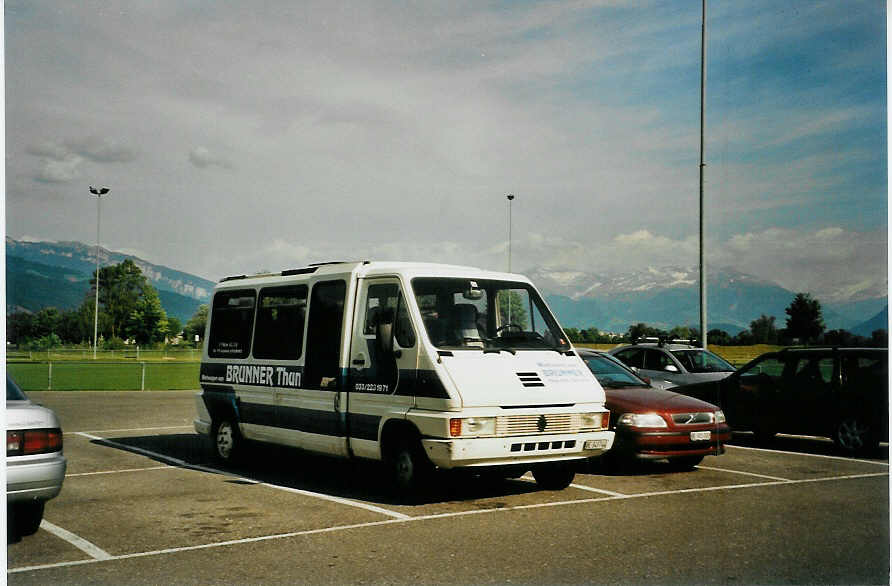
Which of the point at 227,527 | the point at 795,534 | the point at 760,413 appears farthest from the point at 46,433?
the point at 760,413

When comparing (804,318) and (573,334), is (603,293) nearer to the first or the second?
(573,334)

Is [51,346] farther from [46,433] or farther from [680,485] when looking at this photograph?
[680,485]

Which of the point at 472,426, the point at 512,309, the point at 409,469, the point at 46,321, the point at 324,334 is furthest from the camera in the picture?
the point at 324,334

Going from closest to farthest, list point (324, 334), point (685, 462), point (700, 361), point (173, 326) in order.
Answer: point (324, 334) → point (173, 326) → point (685, 462) → point (700, 361)

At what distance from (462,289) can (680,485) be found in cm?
305

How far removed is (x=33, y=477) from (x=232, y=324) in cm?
506

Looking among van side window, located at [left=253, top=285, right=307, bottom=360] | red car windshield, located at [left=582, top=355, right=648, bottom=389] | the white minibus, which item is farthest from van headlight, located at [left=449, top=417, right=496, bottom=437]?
red car windshield, located at [left=582, top=355, right=648, bottom=389]

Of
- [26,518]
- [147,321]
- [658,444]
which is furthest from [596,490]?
[147,321]

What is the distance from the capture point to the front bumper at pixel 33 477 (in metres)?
6.17

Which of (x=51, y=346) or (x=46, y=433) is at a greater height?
(x=51, y=346)

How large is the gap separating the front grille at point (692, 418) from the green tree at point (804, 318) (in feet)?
5.21

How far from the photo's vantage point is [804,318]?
8.85m

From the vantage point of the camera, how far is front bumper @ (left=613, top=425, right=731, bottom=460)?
10016 mm

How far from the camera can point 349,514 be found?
25.6ft
